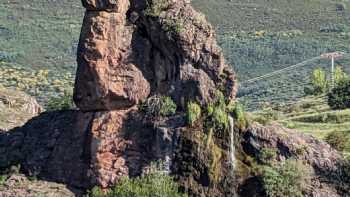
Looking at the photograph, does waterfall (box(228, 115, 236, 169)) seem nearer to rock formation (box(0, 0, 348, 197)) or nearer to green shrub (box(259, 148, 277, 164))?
rock formation (box(0, 0, 348, 197))

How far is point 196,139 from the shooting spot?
32031mm

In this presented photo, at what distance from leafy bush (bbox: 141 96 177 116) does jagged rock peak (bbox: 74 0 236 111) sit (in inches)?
11.3

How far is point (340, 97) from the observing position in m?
72.8

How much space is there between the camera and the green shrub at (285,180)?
32.0m

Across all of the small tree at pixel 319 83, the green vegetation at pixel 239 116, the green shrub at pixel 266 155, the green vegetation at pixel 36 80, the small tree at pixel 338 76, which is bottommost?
the green vegetation at pixel 36 80

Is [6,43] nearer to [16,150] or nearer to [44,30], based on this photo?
[44,30]

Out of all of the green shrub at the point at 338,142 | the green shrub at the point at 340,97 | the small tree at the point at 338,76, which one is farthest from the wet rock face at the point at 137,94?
the small tree at the point at 338,76

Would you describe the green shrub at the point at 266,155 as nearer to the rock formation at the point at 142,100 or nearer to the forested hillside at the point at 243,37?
the rock formation at the point at 142,100

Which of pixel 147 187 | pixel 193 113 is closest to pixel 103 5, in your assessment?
pixel 193 113

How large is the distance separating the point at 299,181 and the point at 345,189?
193 centimetres

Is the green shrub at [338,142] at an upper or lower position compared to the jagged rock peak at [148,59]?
lower

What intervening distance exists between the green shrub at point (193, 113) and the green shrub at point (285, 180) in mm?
2865

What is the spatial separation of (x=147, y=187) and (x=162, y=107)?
301 centimetres

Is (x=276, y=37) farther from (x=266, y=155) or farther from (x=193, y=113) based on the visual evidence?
(x=193, y=113)
